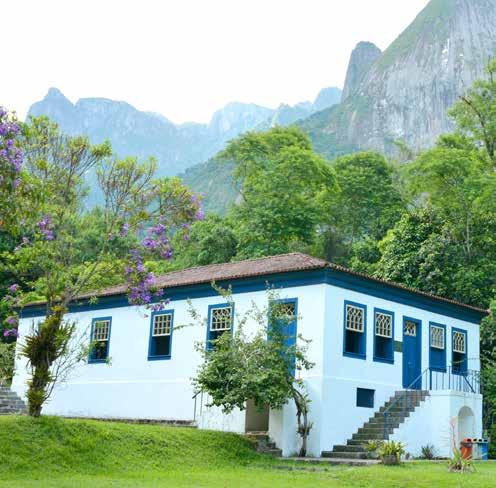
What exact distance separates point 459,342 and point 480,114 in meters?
21.1

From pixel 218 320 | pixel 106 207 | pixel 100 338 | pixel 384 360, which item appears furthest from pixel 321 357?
pixel 100 338

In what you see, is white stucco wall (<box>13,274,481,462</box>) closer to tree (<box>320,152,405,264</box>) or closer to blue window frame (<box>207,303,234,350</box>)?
blue window frame (<box>207,303,234,350</box>)

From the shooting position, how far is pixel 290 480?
48.9 ft

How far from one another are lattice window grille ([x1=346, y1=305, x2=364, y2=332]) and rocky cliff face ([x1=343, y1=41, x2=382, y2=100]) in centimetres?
13261

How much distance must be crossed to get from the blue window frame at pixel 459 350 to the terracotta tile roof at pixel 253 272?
2.85ft

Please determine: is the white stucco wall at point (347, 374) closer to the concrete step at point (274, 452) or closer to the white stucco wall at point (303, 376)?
the white stucco wall at point (303, 376)

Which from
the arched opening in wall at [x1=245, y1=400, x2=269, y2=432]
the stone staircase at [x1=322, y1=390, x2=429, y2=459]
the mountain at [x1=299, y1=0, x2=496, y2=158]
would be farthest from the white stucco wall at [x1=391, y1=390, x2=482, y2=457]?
the mountain at [x1=299, y1=0, x2=496, y2=158]

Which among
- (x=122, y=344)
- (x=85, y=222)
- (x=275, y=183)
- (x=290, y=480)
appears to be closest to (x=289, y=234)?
(x=275, y=183)

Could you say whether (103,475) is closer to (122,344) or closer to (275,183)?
(122,344)

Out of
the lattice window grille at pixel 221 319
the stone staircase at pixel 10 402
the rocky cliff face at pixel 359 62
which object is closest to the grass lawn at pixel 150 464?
the lattice window grille at pixel 221 319

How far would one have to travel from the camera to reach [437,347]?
2444 cm

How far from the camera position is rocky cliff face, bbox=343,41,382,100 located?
151 metres

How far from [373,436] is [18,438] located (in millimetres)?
9322

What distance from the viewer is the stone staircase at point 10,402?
997 inches
